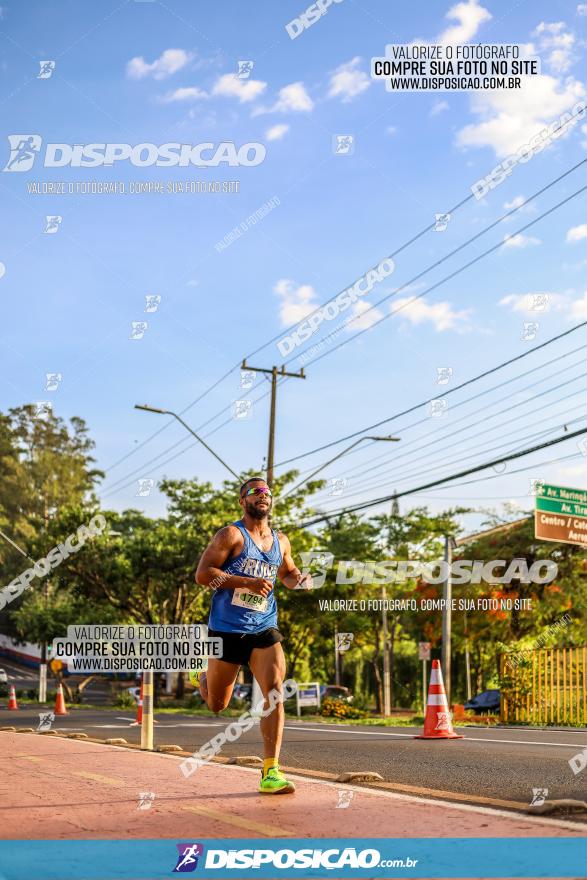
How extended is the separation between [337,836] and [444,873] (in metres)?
0.80

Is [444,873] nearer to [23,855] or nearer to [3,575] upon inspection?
[23,855]

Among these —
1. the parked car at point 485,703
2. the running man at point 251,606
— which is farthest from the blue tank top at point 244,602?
the parked car at point 485,703

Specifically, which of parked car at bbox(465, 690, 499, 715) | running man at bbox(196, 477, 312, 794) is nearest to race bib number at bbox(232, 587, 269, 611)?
running man at bbox(196, 477, 312, 794)

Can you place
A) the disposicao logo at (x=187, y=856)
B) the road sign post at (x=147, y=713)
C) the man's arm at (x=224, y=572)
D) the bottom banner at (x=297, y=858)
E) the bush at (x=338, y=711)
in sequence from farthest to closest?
the bush at (x=338, y=711), the road sign post at (x=147, y=713), the man's arm at (x=224, y=572), the disposicao logo at (x=187, y=856), the bottom banner at (x=297, y=858)

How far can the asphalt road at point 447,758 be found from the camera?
7.25 m

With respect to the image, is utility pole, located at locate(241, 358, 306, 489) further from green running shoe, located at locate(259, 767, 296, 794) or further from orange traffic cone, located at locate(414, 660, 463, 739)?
green running shoe, located at locate(259, 767, 296, 794)

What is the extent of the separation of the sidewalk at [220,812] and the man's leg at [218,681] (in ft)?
1.79

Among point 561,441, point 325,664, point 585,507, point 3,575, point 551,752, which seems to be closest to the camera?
point 551,752

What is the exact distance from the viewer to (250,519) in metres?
6.51

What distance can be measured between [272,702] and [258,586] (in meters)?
0.76

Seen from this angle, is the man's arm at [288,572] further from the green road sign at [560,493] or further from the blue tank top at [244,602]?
the green road sign at [560,493]

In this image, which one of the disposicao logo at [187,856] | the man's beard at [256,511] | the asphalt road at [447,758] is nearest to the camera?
the disposicao logo at [187,856]

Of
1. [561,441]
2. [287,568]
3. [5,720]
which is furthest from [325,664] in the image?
[287,568]

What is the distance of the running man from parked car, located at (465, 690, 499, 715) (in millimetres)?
29628
